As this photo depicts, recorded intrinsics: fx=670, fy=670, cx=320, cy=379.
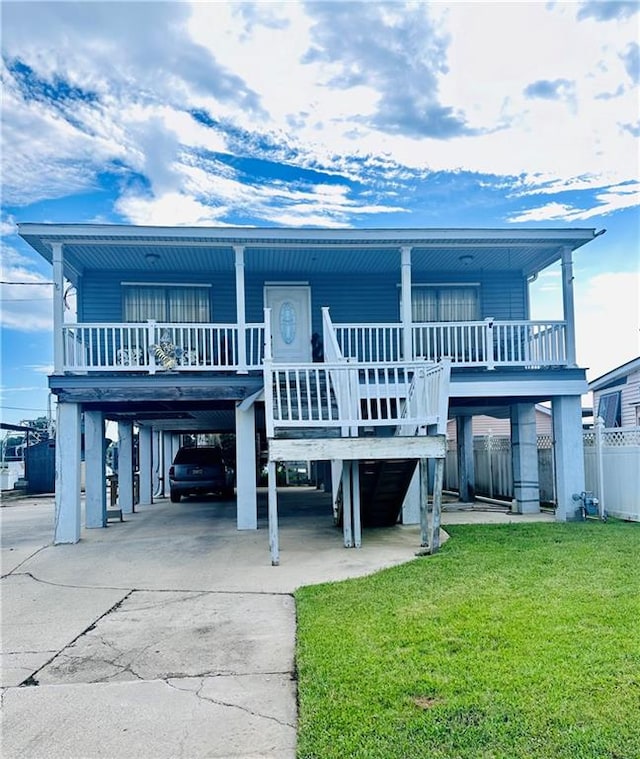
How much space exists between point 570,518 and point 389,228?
596cm

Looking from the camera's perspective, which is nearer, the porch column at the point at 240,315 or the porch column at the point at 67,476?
the porch column at the point at 67,476

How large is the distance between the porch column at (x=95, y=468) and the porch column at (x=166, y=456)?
27.8ft

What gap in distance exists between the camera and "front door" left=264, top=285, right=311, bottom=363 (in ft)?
46.4

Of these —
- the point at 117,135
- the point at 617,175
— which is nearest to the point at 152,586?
the point at 117,135

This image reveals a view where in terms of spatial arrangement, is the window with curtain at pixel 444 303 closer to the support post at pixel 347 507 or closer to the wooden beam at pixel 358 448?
the support post at pixel 347 507

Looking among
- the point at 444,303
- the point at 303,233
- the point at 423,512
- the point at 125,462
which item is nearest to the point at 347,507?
the point at 423,512

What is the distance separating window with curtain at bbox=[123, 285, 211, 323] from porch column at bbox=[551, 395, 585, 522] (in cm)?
731

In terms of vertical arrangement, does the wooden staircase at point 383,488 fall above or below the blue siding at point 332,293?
below

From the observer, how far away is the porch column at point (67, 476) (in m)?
10.9

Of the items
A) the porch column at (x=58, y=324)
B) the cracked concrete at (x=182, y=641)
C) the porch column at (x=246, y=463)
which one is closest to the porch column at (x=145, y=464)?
the porch column at (x=246, y=463)

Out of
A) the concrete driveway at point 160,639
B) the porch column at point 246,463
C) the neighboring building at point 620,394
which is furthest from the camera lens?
the neighboring building at point 620,394

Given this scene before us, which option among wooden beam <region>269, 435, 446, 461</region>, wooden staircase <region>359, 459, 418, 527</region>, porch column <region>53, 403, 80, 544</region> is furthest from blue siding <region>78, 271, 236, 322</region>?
wooden beam <region>269, 435, 446, 461</region>

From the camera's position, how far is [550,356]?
11.9 metres

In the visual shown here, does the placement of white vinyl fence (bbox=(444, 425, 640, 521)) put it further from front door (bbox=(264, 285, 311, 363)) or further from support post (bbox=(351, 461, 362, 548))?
front door (bbox=(264, 285, 311, 363))
